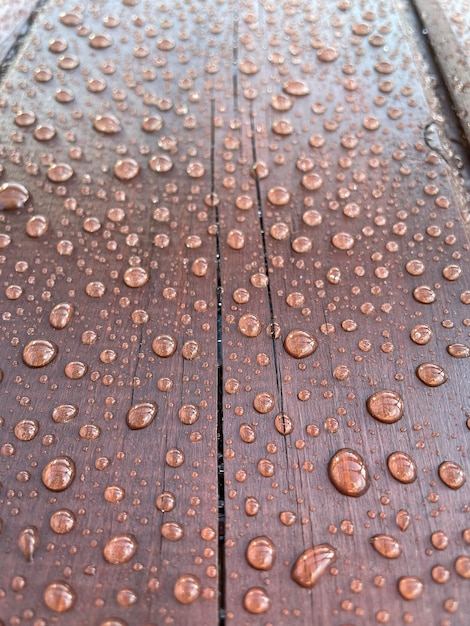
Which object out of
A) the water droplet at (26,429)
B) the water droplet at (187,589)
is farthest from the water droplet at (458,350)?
the water droplet at (26,429)

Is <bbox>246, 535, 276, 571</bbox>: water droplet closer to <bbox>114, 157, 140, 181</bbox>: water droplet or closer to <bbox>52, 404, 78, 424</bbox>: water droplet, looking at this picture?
<bbox>52, 404, 78, 424</bbox>: water droplet

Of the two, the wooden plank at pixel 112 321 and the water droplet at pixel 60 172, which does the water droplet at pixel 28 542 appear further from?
the water droplet at pixel 60 172

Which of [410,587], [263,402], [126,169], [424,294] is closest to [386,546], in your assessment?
[410,587]

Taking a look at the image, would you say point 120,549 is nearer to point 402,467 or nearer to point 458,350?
point 402,467

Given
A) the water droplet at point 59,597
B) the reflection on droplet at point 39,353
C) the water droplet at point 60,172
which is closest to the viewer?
the water droplet at point 59,597

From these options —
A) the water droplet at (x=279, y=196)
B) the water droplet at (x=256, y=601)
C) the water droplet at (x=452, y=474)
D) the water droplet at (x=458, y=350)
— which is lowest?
the water droplet at (x=256, y=601)

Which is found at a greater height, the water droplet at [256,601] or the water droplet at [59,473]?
the water droplet at [256,601]

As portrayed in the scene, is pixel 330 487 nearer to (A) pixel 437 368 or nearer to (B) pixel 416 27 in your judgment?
(A) pixel 437 368
